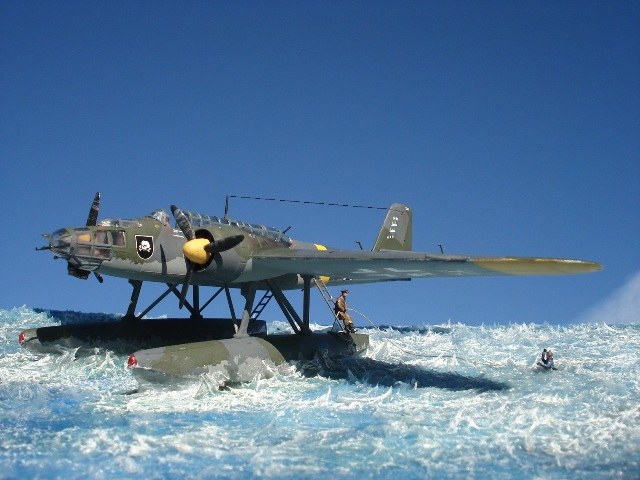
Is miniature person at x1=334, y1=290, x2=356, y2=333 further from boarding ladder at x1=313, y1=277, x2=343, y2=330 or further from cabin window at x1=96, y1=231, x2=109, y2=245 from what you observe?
cabin window at x1=96, y1=231, x2=109, y2=245

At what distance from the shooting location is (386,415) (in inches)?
386

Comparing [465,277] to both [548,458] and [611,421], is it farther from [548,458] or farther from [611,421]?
[548,458]

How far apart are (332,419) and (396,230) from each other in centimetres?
1307

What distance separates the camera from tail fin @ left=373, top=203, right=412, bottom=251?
21531 millimetres

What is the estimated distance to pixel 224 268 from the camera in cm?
1337

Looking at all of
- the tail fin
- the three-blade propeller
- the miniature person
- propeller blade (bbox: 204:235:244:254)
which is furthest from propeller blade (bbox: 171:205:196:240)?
the tail fin

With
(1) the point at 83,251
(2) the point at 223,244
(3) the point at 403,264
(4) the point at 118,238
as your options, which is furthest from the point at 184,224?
(3) the point at 403,264

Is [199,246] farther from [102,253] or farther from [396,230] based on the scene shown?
[396,230]

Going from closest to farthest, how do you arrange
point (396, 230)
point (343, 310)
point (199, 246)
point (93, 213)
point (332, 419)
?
point (332, 419) < point (199, 246) < point (93, 213) < point (343, 310) < point (396, 230)

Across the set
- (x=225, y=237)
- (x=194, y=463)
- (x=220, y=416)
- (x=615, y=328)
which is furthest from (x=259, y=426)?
(x=615, y=328)

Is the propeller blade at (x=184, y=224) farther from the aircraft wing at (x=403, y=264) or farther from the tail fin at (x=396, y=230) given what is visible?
the tail fin at (x=396, y=230)

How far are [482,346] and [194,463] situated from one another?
41.6 ft

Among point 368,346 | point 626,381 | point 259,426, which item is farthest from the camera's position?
point 368,346

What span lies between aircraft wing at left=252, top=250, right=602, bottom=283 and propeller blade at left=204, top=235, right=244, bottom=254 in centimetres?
86
